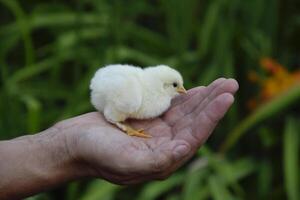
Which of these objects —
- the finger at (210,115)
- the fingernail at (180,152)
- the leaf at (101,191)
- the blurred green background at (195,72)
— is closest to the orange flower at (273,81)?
the blurred green background at (195,72)

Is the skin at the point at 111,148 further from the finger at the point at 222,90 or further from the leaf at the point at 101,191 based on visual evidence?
the leaf at the point at 101,191

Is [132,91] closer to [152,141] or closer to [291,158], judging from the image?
[152,141]

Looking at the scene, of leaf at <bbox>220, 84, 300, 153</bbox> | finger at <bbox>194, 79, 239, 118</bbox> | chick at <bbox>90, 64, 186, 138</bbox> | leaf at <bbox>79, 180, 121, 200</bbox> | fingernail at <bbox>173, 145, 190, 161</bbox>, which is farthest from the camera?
leaf at <bbox>220, 84, 300, 153</bbox>

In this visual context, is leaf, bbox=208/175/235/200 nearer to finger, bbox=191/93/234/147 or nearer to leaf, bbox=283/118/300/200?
leaf, bbox=283/118/300/200

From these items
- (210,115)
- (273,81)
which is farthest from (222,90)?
(273,81)

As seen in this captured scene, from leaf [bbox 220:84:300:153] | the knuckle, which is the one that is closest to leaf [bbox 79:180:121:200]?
leaf [bbox 220:84:300:153]

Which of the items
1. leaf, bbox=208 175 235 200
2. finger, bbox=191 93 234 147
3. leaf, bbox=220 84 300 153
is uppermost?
finger, bbox=191 93 234 147
